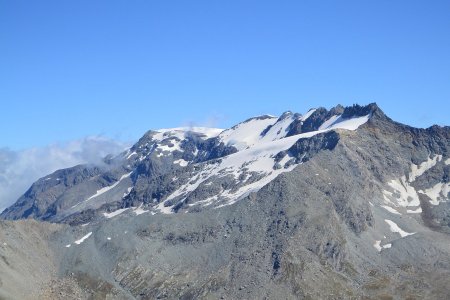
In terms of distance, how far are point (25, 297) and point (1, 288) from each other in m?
7.57

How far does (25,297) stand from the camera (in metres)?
199

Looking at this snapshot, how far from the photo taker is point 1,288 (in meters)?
194
